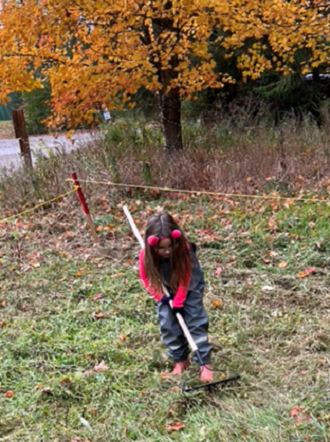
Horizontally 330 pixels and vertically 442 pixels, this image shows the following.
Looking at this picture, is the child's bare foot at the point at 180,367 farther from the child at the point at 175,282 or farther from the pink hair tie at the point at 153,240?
the pink hair tie at the point at 153,240

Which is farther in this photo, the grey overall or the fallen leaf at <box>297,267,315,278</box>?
the fallen leaf at <box>297,267,315,278</box>

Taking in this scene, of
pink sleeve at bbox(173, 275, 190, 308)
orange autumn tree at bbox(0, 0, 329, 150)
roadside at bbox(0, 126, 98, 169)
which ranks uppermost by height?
orange autumn tree at bbox(0, 0, 329, 150)

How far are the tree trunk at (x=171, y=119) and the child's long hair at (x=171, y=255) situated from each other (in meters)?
6.57

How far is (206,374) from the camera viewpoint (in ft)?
11.8

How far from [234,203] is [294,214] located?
1.15m

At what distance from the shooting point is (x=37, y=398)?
3.62 metres

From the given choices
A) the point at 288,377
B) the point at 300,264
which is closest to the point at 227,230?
the point at 300,264

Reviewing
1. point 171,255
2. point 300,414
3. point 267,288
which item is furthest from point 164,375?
point 267,288

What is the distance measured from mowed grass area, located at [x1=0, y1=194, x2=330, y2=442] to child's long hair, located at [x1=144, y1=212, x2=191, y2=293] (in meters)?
0.75

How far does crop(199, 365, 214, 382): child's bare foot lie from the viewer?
3.57 m

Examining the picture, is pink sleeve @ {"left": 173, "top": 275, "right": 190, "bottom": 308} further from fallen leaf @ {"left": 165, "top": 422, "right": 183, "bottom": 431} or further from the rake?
fallen leaf @ {"left": 165, "top": 422, "right": 183, "bottom": 431}

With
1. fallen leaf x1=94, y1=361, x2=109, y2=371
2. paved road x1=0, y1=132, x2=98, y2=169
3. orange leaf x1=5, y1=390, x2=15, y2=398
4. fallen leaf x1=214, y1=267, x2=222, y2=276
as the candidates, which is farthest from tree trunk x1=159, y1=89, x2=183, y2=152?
orange leaf x1=5, y1=390, x2=15, y2=398

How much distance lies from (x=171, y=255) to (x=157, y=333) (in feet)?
4.18

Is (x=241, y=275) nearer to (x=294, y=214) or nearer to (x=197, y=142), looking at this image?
(x=294, y=214)
